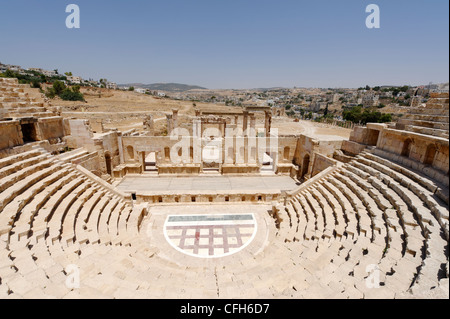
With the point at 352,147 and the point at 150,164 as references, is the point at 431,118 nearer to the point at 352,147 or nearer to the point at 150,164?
the point at 352,147

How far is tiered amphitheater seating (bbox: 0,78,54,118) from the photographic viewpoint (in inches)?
470

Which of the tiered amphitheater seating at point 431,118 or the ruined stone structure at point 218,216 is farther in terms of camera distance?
the tiered amphitheater seating at point 431,118

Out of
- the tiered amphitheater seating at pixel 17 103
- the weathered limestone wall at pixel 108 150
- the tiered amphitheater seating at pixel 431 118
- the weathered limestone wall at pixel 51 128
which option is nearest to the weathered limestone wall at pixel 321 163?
the tiered amphitheater seating at pixel 431 118

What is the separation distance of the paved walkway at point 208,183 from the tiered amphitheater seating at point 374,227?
356 cm

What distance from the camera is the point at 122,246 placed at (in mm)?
8547

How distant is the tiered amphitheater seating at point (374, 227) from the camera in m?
5.30

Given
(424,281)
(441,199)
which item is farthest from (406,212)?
(424,281)

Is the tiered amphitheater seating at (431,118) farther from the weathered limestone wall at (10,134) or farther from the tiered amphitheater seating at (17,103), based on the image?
the tiered amphitheater seating at (17,103)

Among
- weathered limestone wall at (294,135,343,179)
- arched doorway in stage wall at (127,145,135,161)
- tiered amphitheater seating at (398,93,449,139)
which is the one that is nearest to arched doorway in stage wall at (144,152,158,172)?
arched doorway in stage wall at (127,145,135,161)

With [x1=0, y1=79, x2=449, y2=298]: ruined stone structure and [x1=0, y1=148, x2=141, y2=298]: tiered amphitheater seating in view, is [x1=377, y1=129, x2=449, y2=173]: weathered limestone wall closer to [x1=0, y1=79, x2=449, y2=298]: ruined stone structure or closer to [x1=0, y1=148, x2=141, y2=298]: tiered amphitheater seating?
[x1=0, y1=79, x2=449, y2=298]: ruined stone structure

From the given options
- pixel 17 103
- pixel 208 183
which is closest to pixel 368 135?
pixel 208 183

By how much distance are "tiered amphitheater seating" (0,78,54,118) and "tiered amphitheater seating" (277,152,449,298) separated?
15.6 metres

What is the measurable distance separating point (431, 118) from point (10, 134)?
20862 mm
